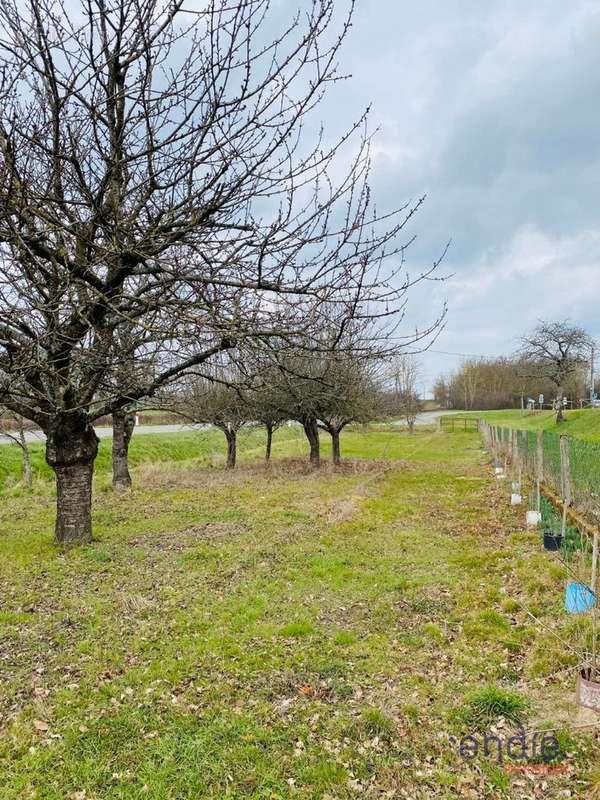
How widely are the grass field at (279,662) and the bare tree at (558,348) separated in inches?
1174

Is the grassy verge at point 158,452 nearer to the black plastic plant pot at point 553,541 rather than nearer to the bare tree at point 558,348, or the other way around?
the black plastic plant pot at point 553,541

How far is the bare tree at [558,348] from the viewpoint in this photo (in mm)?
34219

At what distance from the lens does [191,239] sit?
16.5 feet

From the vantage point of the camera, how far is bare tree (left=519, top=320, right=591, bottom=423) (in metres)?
34.2

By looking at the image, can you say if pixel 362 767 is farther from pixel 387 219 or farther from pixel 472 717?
pixel 387 219

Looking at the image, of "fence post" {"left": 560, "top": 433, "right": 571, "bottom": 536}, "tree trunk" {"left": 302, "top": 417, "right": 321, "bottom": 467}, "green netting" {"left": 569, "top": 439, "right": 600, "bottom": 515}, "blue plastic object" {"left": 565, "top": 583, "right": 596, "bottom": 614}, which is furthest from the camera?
"tree trunk" {"left": 302, "top": 417, "right": 321, "bottom": 467}

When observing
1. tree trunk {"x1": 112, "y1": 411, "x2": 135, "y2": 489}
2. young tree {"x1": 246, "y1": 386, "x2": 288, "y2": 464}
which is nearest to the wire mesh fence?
young tree {"x1": 246, "y1": 386, "x2": 288, "y2": 464}

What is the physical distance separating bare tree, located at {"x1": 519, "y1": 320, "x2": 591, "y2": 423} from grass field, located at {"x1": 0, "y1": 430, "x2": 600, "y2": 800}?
29.8 m

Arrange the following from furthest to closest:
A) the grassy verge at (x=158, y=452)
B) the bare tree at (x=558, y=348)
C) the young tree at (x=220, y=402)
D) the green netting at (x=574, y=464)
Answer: the bare tree at (x=558, y=348), the grassy verge at (x=158, y=452), the young tree at (x=220, y=402), the green netting at (x=574, y=464)

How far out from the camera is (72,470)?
7273mm

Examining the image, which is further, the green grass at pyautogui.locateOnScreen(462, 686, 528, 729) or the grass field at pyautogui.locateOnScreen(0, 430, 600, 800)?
the green grass at pyautogui.locateOnScreen(462, 686, 528, 729)

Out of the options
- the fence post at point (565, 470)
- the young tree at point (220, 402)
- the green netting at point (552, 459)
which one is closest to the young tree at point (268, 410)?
the young tree at point (220, 402)

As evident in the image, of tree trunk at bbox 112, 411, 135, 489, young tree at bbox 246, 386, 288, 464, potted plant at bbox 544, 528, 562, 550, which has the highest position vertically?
young tree at bbox 246, 386, 288, 464

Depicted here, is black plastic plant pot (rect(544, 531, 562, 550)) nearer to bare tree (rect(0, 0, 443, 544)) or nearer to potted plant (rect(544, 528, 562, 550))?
potted plant (rect(544, 528, 562, 550))
